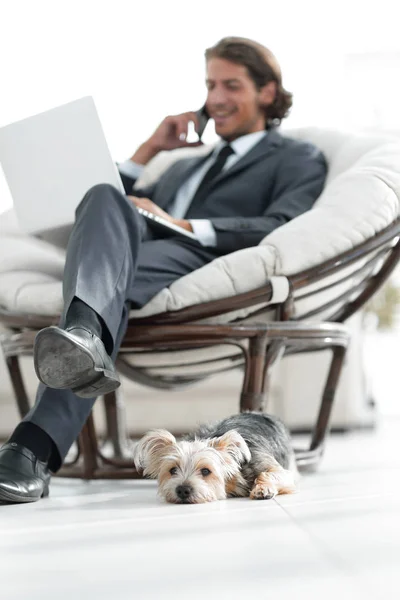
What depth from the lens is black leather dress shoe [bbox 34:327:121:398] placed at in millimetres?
1307

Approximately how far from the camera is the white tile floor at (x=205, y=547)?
2.67 feet

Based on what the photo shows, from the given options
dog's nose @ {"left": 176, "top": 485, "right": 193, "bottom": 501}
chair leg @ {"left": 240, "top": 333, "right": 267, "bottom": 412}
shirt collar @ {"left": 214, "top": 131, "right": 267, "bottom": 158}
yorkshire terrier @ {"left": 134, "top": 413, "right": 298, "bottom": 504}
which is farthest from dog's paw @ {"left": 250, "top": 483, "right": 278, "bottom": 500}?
shirt collar @ {"left": 214, "top": 131, "right": 267, "bottom": 158}

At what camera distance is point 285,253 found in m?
1.81

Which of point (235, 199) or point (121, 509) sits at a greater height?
point (235, 199)

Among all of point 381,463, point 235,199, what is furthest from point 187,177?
point 381,463

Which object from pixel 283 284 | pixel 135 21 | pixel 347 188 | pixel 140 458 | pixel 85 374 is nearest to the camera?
pixel 85 374

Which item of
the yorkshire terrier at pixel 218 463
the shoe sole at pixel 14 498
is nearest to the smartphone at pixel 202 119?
the yorkshire terrier at pixel 218 463

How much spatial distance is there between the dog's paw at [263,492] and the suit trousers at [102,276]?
0.37 metres

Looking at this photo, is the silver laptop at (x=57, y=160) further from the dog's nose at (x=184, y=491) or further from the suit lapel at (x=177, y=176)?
the dog's nose at (x=184, y=491)

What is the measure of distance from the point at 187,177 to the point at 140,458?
112 cm

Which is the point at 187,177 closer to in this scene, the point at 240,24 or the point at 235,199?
the point at 235,199

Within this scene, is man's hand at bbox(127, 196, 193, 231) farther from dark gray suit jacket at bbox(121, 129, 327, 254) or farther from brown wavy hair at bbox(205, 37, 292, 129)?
brown wavy hair at bbox(205, 37, 292, 129)

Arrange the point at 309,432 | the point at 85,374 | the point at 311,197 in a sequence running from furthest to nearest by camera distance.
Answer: the point at 309,432
the point at 311,197
the point at 85,374

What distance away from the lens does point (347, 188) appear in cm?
193
